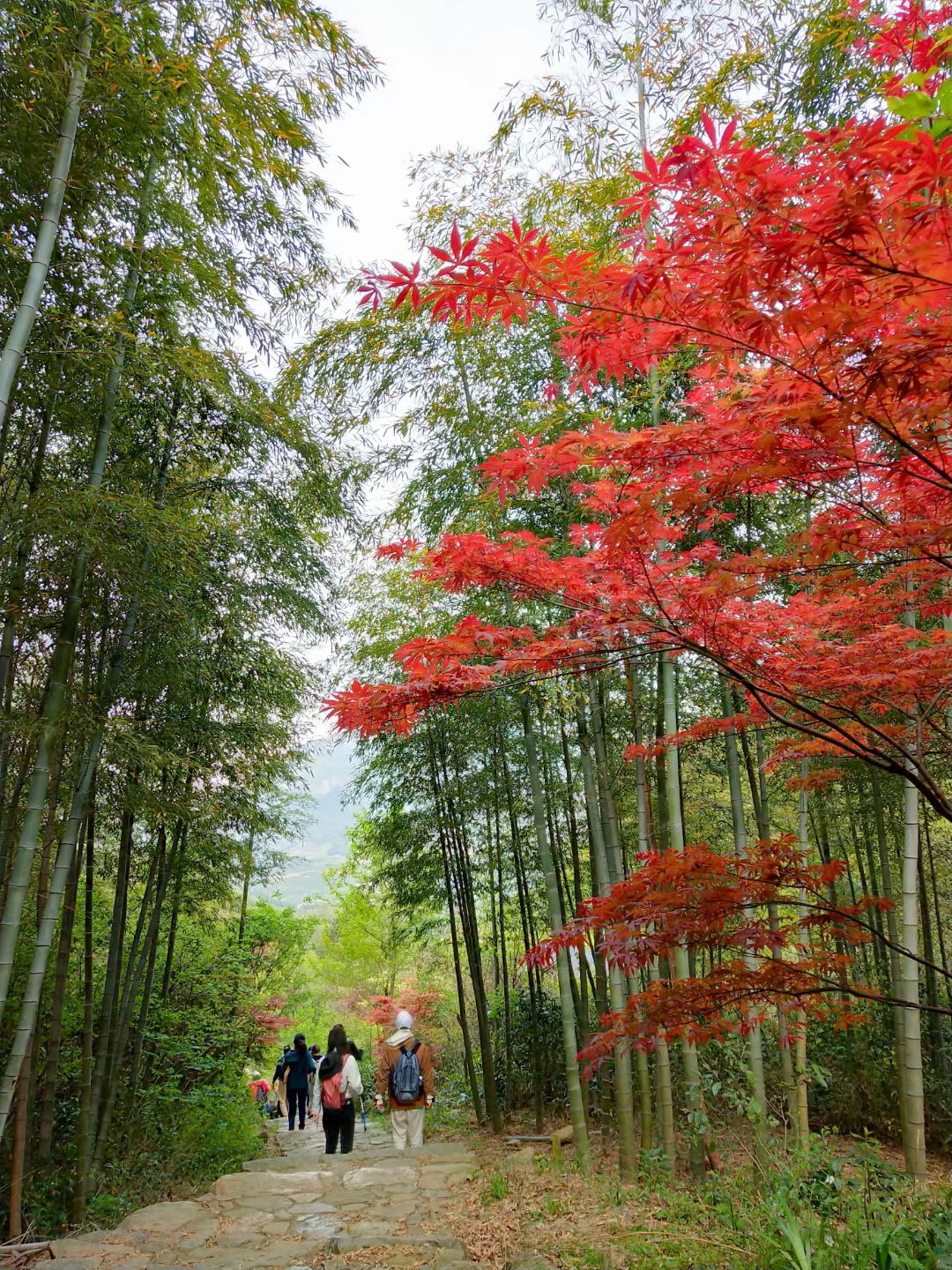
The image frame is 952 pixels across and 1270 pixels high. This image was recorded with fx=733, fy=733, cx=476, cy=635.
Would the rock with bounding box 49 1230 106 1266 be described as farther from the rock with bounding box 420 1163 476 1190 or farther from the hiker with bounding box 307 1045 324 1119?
the hiker with bounding box 307 1045 324 1119

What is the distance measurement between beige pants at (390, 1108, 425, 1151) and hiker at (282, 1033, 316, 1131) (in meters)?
2.72

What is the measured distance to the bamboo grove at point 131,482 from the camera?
119 inches

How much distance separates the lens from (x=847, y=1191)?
3.19m

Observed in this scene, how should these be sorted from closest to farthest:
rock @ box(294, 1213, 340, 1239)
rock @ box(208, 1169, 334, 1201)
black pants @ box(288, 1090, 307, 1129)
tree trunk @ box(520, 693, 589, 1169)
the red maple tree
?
the red maple tree, rock @ box(294, 1213, 340, 1239), rock @ box(208, 1169, 334, 1201), tree trunk @ box(520, 693, 589, 1169), black pants @ box(288, 1090, 307, 1129)

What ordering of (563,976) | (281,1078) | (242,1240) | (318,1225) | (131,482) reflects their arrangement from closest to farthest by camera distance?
(242,1240)
(318,1225)
(131,482)
(563,976)
(281,1078)

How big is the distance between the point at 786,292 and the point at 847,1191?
12.1ft

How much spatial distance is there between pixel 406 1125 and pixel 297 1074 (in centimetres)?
347

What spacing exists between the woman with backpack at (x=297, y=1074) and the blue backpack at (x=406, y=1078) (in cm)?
297

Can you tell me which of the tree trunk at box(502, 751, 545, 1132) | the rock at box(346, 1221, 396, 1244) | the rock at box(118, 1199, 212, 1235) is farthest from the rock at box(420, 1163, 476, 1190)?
the tree trunk at box(502, 751, 545, 1132)

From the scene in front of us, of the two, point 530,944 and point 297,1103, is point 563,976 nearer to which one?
point 530,944

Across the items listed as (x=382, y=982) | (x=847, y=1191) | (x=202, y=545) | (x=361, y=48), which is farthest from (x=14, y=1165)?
(x=382, y=982)

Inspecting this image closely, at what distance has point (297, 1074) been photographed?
26.2ft

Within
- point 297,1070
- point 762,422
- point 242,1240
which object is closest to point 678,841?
point 242,1240

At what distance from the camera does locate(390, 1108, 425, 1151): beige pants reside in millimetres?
5102
